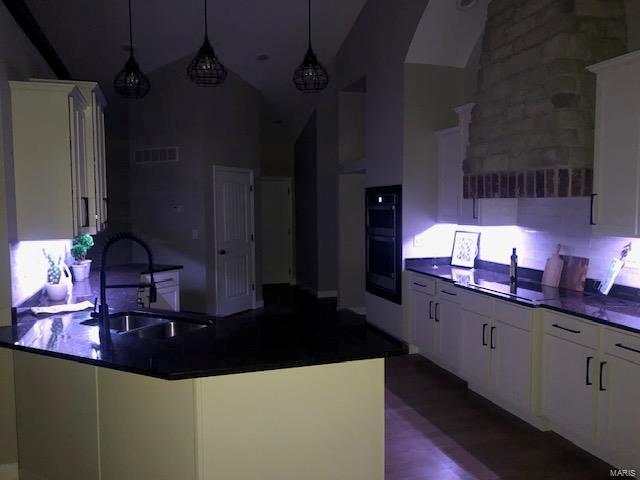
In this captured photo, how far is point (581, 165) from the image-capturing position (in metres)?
3.43

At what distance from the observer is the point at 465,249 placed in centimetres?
518

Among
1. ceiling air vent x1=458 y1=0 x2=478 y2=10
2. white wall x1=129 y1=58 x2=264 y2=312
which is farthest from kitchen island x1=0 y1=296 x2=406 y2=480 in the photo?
white wall x1=129 y1=58 x2=264 y2=312

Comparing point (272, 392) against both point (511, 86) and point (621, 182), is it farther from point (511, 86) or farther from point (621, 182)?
point (511, 86)

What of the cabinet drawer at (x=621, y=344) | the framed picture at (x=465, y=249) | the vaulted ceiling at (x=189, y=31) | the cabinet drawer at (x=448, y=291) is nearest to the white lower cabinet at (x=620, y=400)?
the cabinet drawer at (x=621, y=344)

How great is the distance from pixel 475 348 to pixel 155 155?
4.68 meters

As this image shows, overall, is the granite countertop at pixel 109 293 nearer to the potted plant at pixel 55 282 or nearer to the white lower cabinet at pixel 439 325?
the potted plant at pixel 55 282

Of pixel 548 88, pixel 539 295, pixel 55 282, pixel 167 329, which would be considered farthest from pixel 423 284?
pixel 55 282

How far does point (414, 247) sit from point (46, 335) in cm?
358

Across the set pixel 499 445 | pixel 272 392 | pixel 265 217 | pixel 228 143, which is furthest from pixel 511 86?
pixel 265 217

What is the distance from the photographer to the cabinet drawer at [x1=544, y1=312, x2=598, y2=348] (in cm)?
303

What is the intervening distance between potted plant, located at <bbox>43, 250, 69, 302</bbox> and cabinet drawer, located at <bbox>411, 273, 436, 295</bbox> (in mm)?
3056

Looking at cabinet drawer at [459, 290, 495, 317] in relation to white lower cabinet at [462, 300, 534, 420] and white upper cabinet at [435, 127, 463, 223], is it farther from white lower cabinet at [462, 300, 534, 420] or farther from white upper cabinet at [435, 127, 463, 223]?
white upper cabinet at [435, 127, 463, 223]

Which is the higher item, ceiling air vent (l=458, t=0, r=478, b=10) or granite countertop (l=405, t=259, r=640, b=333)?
ceiling air vent (l=458, t=0, r=478, b=10)

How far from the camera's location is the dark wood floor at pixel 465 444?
303cm
